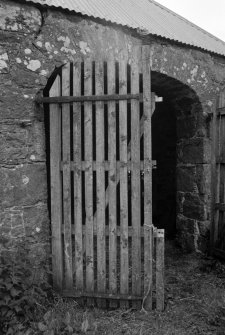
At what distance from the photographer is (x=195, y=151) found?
16.3 ft

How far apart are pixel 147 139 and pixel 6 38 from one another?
5.43 ft

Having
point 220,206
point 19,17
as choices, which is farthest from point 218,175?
point 19,17

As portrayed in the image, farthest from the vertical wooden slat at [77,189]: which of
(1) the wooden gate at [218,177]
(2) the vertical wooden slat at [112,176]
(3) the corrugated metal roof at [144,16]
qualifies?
(1) the wooden gate at [218,177]

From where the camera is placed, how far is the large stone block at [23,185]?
10.5 ft

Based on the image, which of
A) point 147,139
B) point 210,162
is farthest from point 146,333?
point 210,162

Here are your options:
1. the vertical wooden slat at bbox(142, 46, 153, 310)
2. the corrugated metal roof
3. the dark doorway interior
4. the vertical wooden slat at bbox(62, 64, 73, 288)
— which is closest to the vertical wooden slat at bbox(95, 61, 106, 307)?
the vertical wooden slat at bbox(62, 64, 73, 288)

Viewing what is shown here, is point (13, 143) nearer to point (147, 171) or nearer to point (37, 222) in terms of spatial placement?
point (37, 222)

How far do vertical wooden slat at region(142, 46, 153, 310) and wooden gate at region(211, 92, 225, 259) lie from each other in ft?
5.66

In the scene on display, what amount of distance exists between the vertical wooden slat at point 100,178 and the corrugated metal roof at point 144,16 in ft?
3.01

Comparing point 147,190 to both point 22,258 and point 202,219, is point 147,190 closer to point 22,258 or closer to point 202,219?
point 22,258

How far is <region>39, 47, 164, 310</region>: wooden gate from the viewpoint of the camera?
3145 mm

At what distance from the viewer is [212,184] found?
473cm

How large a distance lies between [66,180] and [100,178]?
337 mm

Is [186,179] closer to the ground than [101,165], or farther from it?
closer to the ground
